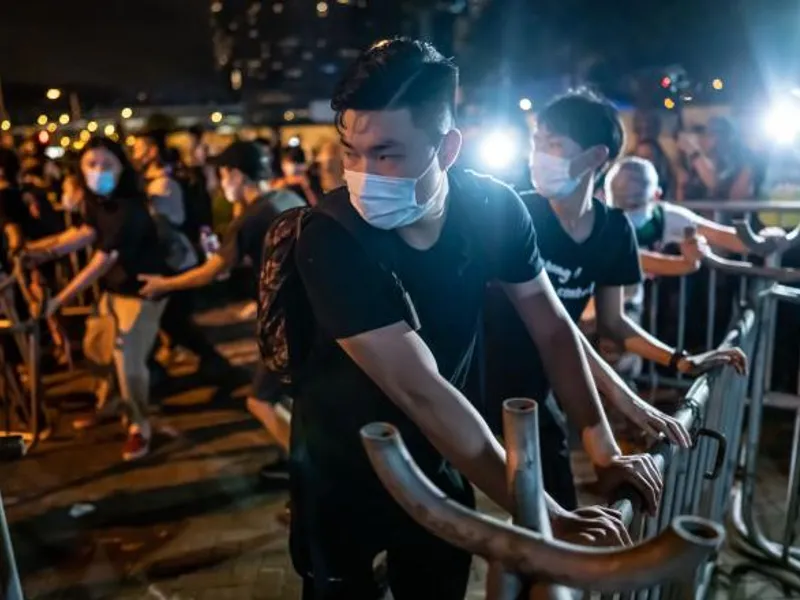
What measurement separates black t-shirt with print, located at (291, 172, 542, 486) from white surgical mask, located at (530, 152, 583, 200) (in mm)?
1055

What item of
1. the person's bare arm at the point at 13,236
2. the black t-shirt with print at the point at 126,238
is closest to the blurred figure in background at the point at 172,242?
the black t-shirt with print at the point at 126,238

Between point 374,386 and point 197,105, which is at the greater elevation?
point 197,105

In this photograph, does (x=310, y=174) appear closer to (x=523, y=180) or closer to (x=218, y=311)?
(x=218, y=311)

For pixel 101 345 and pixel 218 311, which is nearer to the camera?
pixel 101 345

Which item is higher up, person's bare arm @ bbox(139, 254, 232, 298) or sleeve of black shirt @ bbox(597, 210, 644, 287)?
sleeve of black shirt @ bbox(597, 210, 644, 287)

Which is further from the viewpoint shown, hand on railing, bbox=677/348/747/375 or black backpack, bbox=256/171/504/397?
hand on railing, bbox=677/348/747/375

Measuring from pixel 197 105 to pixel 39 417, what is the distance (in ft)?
162

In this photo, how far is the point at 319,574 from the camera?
2.32 metres

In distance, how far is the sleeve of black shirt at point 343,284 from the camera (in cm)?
181

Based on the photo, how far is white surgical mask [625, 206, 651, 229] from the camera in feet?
16.4

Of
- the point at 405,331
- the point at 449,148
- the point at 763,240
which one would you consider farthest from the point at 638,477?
Result: the point at 763,240

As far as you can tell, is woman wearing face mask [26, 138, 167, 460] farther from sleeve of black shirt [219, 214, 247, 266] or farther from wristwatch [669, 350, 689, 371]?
wristwatch [669, 350, 689, 371]

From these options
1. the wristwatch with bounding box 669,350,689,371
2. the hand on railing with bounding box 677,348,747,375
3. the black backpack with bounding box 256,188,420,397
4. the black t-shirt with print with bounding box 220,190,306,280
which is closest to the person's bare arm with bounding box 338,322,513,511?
the black backpack with bounding box 256,188,420,397

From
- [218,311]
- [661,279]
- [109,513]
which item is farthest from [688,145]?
[109,513]
